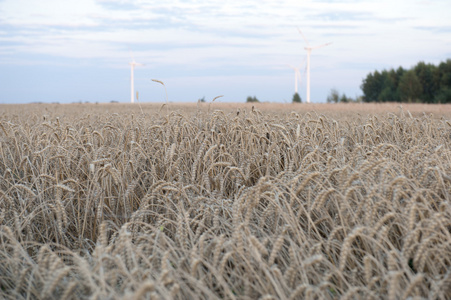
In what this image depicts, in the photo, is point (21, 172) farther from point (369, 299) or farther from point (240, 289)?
point (369, 299)

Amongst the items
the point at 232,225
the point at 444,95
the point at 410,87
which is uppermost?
the point at 410,87

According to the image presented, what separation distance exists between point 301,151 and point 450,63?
43303 millimetres

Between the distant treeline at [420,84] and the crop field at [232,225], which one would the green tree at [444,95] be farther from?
the crop field at [232,225]

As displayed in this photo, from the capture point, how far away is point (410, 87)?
44.2 meters

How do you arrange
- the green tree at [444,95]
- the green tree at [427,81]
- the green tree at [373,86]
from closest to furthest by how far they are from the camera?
the green tree at [444,95] → the green tree at [427,81] → the green tree at [373,86]

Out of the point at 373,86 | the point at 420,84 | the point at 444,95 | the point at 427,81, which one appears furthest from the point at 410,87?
the point at 373,86

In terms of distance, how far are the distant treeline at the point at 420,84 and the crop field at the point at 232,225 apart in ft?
132

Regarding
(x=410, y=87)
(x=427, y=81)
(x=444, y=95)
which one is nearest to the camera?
(x=444, y=95)

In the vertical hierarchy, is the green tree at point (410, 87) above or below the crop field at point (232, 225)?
above

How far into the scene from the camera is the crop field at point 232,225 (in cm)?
224

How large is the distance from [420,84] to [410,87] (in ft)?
3.33

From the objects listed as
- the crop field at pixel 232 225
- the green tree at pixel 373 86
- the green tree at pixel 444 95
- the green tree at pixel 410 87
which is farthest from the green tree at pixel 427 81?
the crop field at pixel 232 225

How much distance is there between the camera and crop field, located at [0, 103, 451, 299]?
224cm

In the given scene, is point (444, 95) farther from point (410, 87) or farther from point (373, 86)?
point (373, 86)
